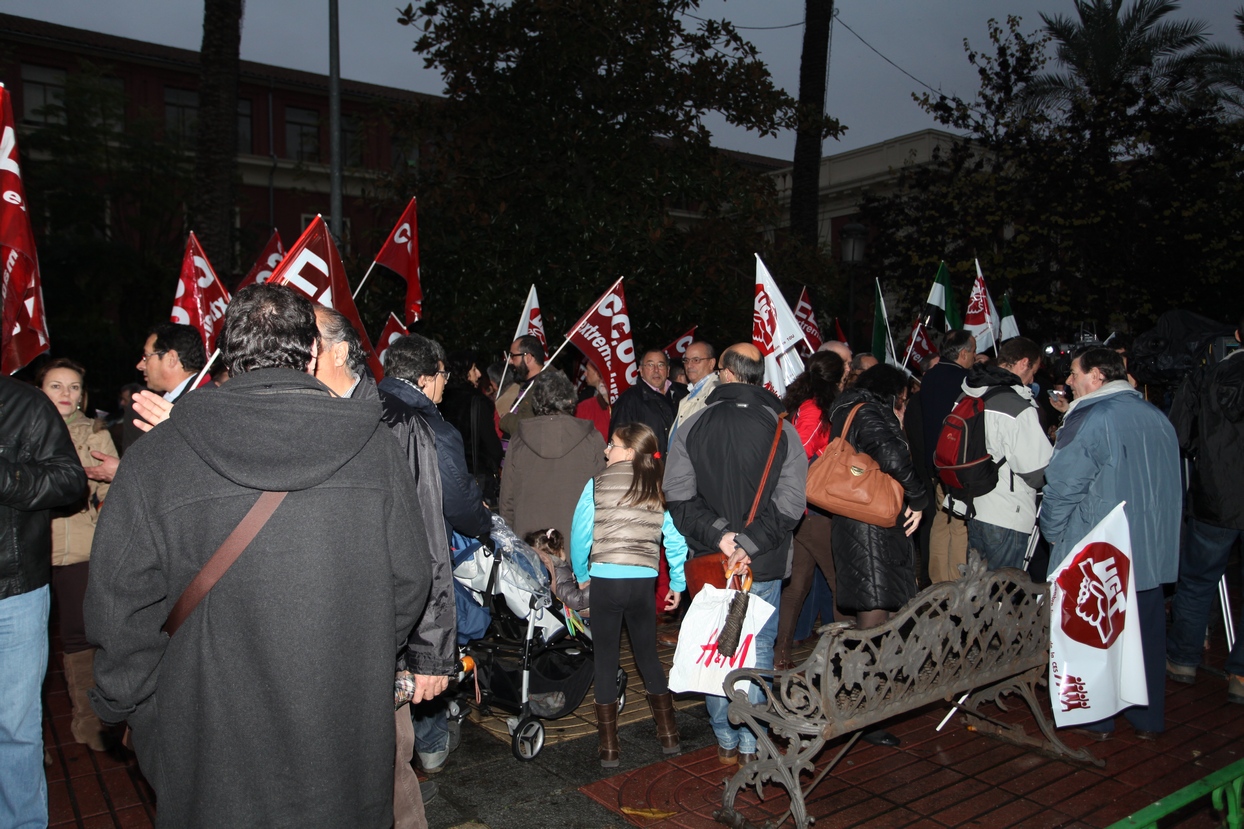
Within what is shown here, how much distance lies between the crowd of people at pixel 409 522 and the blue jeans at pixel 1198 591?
0.6 inches

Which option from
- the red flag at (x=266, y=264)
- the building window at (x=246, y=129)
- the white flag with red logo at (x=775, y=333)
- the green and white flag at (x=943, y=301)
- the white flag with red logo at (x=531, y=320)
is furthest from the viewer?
the building window at (x=246, y=129)

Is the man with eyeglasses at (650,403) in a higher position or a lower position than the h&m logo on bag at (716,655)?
higher

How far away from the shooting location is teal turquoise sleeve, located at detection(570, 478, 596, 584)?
4819 millimetres

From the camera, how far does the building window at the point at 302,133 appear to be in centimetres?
3734

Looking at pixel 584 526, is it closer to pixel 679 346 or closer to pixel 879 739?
pixel 879 739

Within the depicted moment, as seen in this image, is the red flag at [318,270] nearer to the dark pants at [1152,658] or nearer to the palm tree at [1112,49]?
the dark pants at [1152,658]

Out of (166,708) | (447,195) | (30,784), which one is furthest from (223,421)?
(447,195)

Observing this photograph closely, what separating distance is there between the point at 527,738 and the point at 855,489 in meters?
2.17

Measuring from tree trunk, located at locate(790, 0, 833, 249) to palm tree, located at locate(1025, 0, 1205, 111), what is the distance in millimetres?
7832

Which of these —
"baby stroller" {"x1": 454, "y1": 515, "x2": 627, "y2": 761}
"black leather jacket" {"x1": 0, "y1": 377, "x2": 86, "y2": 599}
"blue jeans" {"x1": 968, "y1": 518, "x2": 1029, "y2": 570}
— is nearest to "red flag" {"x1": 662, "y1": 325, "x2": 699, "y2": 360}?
"blue jeans" {"x1": 968, "y1": 518, "x2": 1029, "y2": 570}

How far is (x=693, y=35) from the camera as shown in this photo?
11664 millimetres

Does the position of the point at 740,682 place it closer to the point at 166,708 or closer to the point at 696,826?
the point at 696,826

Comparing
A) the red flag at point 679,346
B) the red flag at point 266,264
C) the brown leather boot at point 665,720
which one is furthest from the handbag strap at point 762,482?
the red flag at point 679,346

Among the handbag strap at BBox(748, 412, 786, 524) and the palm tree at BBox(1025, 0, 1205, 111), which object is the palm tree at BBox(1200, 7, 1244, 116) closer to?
the palm tree at BBox(1025, 0, 1205, 111)
